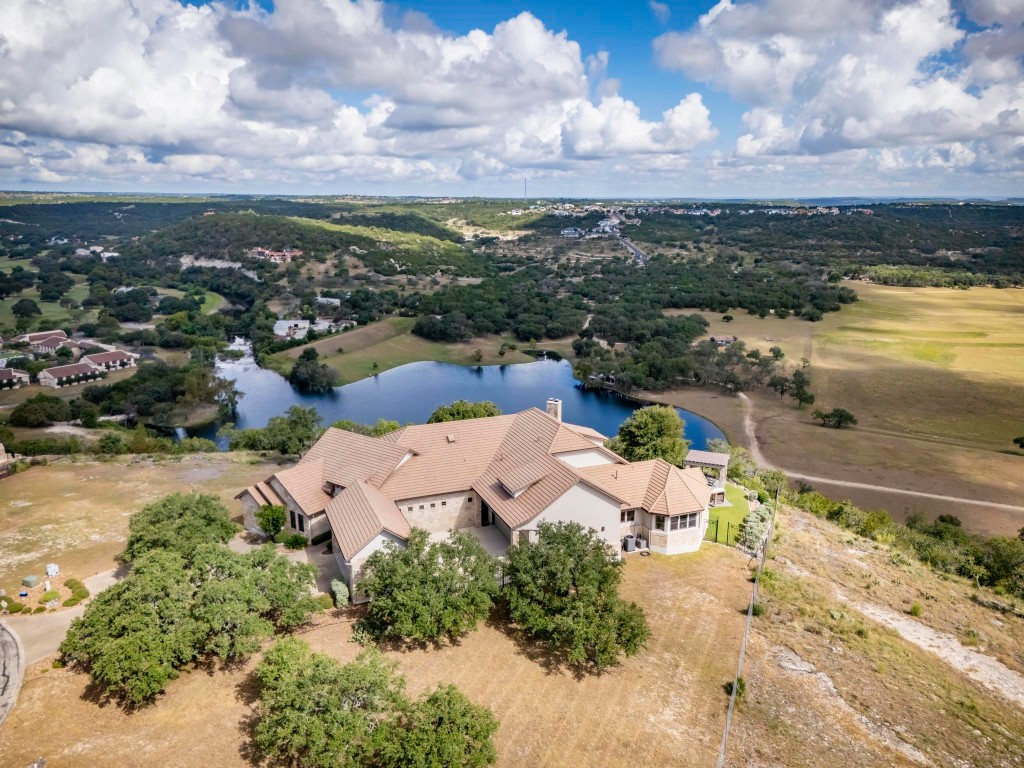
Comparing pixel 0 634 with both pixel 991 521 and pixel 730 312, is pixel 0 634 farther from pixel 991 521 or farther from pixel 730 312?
pixel 730 312

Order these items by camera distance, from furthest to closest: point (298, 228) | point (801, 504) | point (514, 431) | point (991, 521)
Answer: point (298, 228) < point (991, 521) < point (801, 504) < point (514, 431)

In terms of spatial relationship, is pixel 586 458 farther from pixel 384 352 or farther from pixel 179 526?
pixel 384 352

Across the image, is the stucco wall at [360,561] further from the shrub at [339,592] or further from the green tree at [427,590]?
the green tree at [427,590]

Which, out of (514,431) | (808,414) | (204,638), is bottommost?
(808,414)

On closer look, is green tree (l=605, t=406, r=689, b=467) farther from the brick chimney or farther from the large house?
the brick chimney

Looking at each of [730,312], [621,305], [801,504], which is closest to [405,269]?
[621,305]
